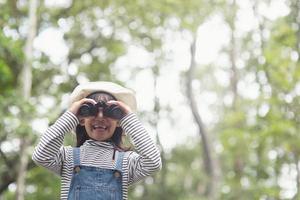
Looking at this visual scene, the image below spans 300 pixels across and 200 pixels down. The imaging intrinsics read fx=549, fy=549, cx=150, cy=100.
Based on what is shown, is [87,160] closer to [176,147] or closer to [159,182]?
[159,182]

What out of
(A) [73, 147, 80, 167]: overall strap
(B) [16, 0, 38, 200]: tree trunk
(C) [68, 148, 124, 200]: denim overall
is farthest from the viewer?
(B) [16, 0, 38, 200]: tree trunk

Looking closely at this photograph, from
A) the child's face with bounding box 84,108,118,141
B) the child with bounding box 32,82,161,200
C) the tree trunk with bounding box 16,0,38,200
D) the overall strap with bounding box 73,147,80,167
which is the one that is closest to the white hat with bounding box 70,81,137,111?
the child with bounding box 32,82,161,200

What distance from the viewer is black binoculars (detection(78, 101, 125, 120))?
227 centimetres

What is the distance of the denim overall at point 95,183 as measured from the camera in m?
2.23

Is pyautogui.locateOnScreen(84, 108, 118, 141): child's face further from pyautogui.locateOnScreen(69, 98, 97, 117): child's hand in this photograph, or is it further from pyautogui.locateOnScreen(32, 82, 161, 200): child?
pyautogui.locateOnScreen(69, 98, 97, 117): child's hand

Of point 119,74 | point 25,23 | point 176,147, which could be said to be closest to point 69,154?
point 25,23

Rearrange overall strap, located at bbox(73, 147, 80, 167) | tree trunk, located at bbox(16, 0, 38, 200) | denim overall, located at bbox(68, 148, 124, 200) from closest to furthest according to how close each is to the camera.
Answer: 1. denim overall, located at bbox(68, 148, 124, 200)
2. overall strap, located at bbox(73, 147, 80, 167)
3. tree trunk, located at bbox(16, 0, 38, 200)

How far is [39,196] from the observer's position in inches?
516

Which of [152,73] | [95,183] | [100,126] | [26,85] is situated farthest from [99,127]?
[152,73]

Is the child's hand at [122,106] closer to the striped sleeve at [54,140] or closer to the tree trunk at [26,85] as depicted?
the striped sleeve at [54,140]

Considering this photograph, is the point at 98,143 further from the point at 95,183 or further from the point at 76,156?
the point at 95,183

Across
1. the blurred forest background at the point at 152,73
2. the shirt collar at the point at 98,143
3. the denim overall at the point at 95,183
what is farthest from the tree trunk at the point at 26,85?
the denim overall at the point at 95,183

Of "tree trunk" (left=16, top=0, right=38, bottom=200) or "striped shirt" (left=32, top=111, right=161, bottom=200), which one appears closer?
"striped shirt" (left=32, top=111, right=161, bottom=200)

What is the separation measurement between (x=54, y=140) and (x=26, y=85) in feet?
21.8
